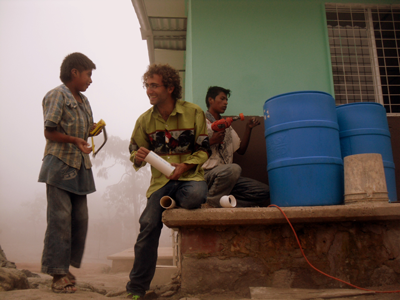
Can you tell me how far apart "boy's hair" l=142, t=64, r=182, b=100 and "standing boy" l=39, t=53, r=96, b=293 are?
1.68 feet

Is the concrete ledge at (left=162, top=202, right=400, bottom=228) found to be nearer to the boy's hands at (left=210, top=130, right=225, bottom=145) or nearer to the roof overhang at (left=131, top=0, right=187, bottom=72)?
the boy's hands at (left=210, top=130, right=225, bottom=145)

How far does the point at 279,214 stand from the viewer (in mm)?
2309

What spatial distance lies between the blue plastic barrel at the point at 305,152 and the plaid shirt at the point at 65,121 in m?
1.56

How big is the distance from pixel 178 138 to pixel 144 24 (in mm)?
3725

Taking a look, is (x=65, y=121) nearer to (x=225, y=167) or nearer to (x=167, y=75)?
(x=167, y=75)

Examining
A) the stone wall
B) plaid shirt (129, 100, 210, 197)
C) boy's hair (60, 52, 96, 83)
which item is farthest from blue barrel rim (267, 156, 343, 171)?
boy's hair (60, 52, 96, 83)

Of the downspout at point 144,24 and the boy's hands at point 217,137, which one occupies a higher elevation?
the downspout at point 144,24

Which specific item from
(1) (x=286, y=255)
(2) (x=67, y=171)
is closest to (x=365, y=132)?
(1) (x=286, y=255)

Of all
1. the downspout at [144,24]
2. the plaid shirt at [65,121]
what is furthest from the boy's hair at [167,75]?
the downspout at [144,24]

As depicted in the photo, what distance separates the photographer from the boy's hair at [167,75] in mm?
2545

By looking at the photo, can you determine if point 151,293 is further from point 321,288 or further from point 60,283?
point 321,288

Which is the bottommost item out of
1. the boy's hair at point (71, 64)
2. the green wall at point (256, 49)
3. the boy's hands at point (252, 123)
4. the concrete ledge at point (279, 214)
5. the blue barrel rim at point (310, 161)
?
the concrete ledge at point (279, 214)

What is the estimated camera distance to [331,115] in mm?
2668

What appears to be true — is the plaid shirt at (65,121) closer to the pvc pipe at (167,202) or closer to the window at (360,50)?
the pvc pipe at (167,202)
